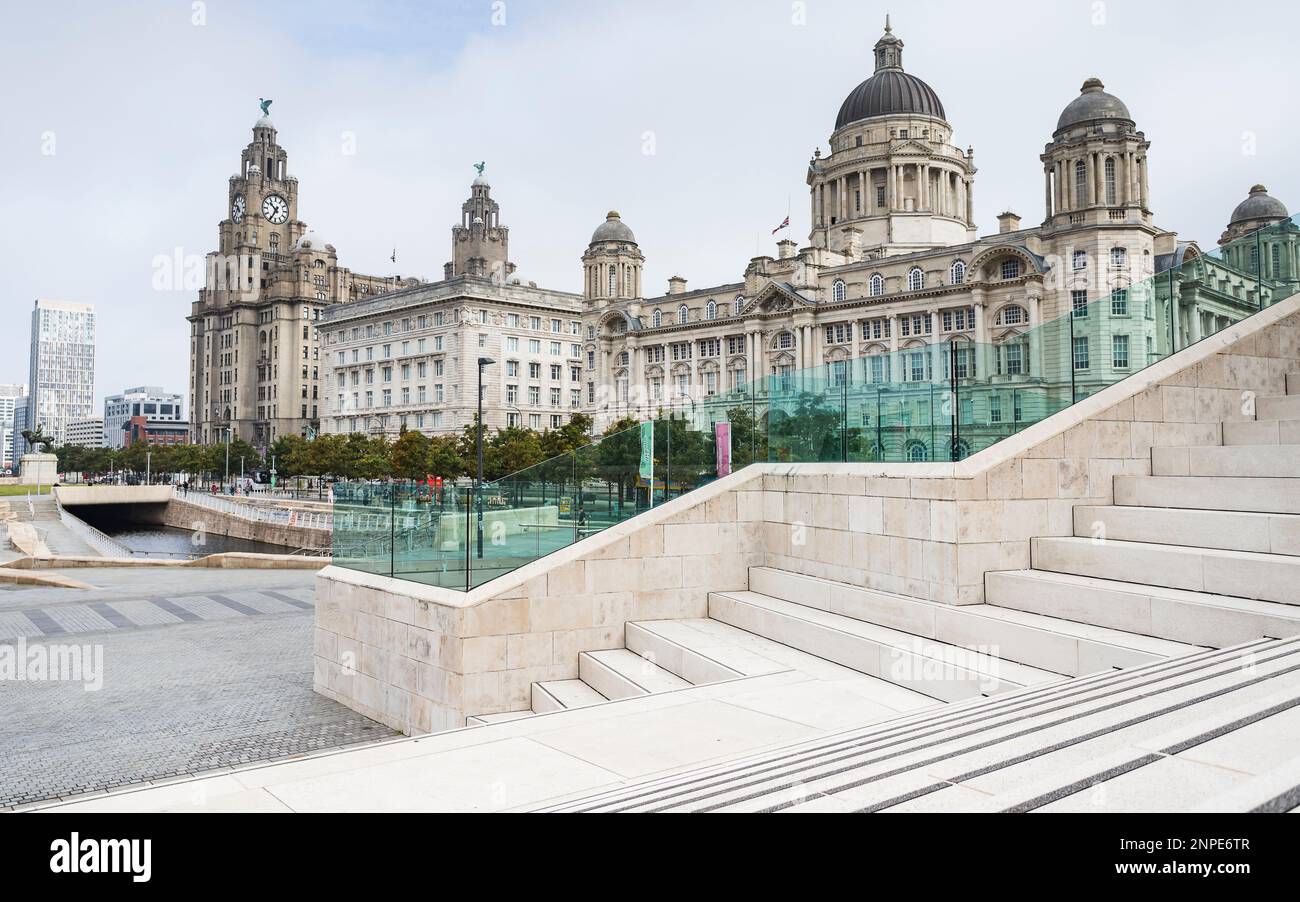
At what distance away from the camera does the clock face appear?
144m

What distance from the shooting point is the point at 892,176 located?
90188 mm

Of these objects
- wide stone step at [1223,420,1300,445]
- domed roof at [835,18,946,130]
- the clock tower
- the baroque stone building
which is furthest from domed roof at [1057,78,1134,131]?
the clock tower

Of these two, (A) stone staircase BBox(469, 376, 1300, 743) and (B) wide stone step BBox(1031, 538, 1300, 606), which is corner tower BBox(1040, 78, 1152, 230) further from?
(B) wide stone step BBox(1031, 538, 1300, 606)

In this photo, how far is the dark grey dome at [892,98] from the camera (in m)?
93.9

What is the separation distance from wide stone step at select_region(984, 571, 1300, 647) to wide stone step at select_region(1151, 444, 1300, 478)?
8.02 feet

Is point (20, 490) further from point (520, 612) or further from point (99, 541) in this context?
point (520, 612)

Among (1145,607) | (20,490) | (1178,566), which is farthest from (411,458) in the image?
(1145,607)

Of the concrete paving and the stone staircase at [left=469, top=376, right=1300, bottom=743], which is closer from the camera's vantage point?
the stone staircase at [left=469, top=376, right=1300, bottom=743]

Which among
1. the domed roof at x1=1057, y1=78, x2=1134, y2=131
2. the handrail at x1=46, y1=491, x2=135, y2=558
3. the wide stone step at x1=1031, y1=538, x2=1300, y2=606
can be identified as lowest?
the handrail at x1=46, y1=491, x2=135, y2=558

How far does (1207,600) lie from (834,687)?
135 inches

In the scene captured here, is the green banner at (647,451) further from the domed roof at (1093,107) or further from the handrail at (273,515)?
the domed roof at (1093,107)
